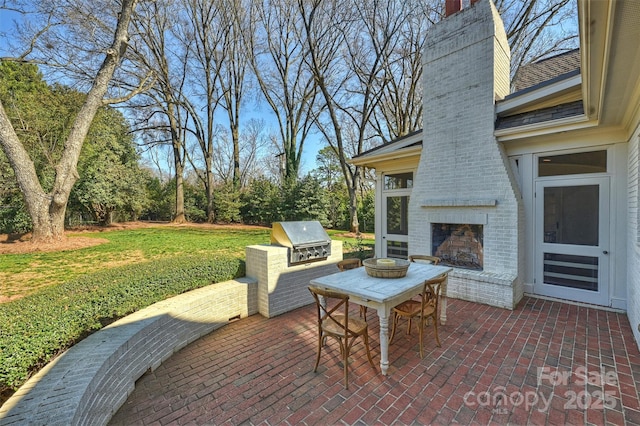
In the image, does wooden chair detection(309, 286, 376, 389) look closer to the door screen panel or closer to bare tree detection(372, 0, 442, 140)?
the door screen panel

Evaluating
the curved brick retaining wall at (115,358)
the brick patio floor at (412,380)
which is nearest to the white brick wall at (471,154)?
the brick patio floor at (412,380)

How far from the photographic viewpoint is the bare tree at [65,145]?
275 inches

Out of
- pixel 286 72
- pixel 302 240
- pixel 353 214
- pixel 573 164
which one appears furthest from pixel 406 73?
pixel 302 240

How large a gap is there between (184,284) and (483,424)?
153 inches

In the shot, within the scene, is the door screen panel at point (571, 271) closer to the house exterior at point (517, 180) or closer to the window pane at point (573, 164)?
the house exterior at point (517, 180)

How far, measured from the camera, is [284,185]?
50.7ft

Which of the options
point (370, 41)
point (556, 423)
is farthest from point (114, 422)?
point (370, 41)

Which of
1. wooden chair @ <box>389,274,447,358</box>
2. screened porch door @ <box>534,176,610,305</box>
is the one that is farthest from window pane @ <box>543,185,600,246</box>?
wooden chair @ <box>389,274,447,358</box>

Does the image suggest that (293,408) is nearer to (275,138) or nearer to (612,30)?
(612,30)

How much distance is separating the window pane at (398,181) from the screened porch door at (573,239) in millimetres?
2643

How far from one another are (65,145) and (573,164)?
476 inches

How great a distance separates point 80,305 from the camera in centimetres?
282

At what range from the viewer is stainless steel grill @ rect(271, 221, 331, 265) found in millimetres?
4691

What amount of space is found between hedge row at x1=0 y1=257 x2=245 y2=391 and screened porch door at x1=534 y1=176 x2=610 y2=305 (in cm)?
573
